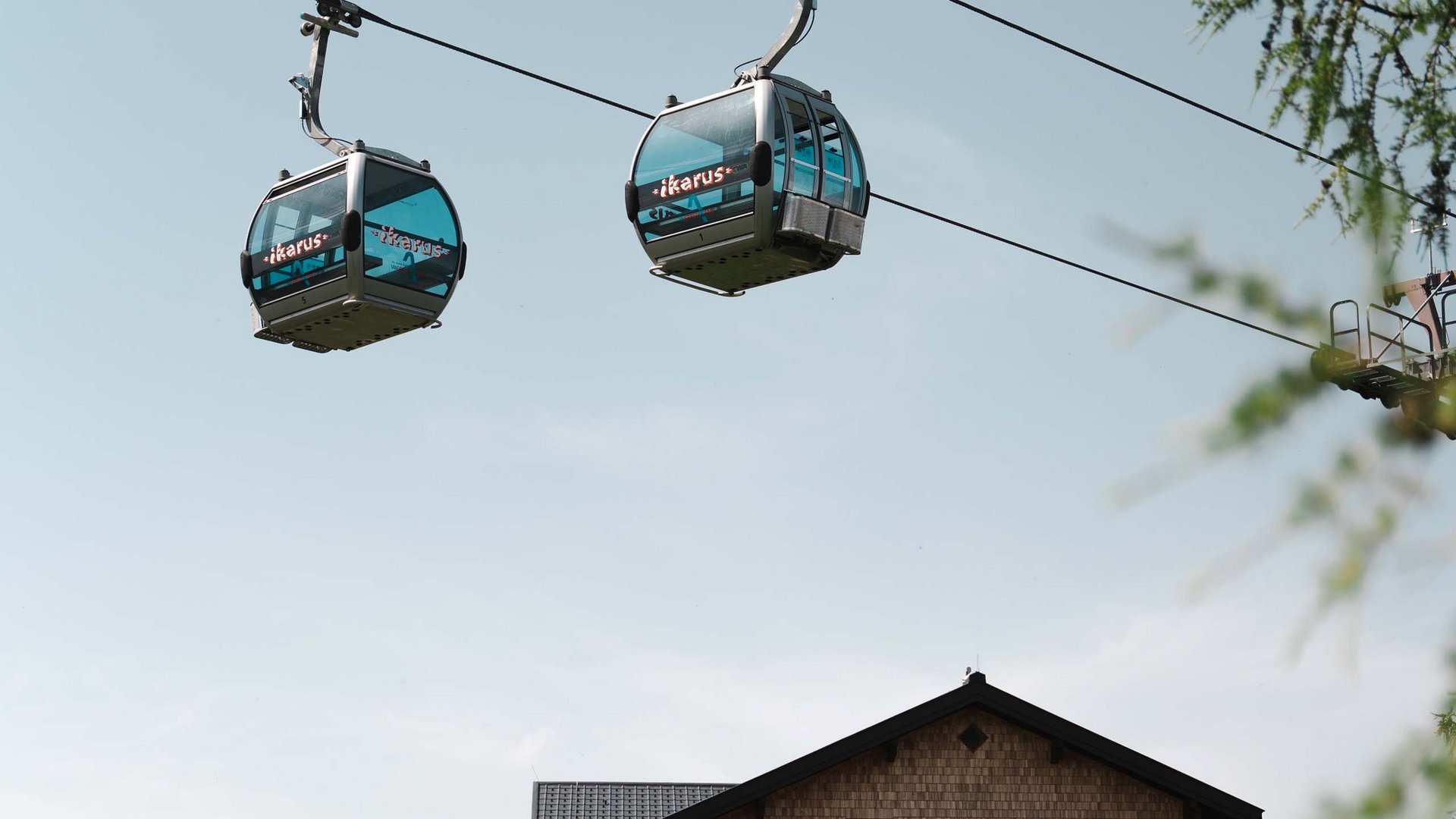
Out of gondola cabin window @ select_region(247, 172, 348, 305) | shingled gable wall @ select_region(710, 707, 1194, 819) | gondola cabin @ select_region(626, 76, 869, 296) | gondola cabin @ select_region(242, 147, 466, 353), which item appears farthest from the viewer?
shingled gable wall @ select_region(710, 707, 1194, 819)

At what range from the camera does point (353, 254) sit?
48.5 feet

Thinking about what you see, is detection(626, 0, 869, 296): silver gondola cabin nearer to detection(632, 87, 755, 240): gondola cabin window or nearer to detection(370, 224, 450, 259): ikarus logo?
detection(632, 87, 755, 240): gondola cabin window

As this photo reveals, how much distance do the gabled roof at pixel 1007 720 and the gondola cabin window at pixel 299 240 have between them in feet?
25.3

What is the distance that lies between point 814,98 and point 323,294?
462 cm

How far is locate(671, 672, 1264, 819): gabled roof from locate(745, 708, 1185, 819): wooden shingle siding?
200mm

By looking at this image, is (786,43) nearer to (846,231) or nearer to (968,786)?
(846,231)

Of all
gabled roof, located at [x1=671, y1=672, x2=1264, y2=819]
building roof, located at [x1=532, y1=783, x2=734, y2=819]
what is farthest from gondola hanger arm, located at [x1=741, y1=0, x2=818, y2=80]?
building roof, located at [x1=532, y1=783, x2=734, y2=819]

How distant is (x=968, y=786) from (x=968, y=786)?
0.02 meters

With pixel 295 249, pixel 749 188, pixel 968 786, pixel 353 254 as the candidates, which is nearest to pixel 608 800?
pixel 968 786

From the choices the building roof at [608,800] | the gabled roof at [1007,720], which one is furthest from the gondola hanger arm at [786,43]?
the building roof at [608,800]

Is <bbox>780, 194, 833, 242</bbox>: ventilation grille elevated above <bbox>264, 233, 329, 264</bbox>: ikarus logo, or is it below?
below

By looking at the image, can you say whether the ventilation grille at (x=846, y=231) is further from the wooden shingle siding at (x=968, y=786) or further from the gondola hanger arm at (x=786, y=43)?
the wooden shingle siding at (x=968, y=786)

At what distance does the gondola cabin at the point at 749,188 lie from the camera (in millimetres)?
13336

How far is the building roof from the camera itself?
35031mm
